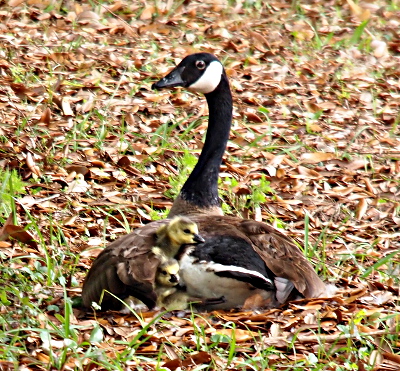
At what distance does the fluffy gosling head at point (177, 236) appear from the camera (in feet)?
15.3

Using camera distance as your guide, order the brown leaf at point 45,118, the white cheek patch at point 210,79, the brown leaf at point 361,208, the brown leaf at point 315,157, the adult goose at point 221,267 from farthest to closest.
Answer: the brown leaf at point 315,157, the brown leaf at point 45,118, the brown leaf at point 361,208, the white cheek patch at point 210,79, the adult goose at point 221,267

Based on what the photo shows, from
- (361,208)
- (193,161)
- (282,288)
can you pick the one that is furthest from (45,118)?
(282,288)

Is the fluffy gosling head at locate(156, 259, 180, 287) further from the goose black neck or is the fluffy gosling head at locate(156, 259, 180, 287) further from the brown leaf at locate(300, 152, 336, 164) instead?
the brown leaf at locate(300, 152, 336, 164)

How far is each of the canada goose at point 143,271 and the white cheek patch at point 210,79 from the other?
159 centimetres

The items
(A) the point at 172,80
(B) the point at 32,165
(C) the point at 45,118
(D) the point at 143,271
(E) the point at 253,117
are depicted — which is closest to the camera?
(D) the point at 143,271

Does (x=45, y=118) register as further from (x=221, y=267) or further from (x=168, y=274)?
(x=221, y=267)

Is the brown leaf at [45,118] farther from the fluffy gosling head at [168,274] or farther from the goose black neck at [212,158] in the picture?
the fluffy gosling head at [168,274]

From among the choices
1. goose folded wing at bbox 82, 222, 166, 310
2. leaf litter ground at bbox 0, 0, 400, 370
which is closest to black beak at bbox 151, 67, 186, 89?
leaf litter ground at bbox 0, 0, 400, 370

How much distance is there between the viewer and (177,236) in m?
4.65

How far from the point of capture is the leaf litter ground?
4484mm

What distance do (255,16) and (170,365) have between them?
7719 mm

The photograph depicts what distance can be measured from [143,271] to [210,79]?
196 cm

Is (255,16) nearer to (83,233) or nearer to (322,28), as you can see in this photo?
(322,28)

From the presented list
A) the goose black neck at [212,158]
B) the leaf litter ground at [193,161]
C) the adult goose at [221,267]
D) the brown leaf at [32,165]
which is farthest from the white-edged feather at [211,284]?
the brown leaf at [32,165]
